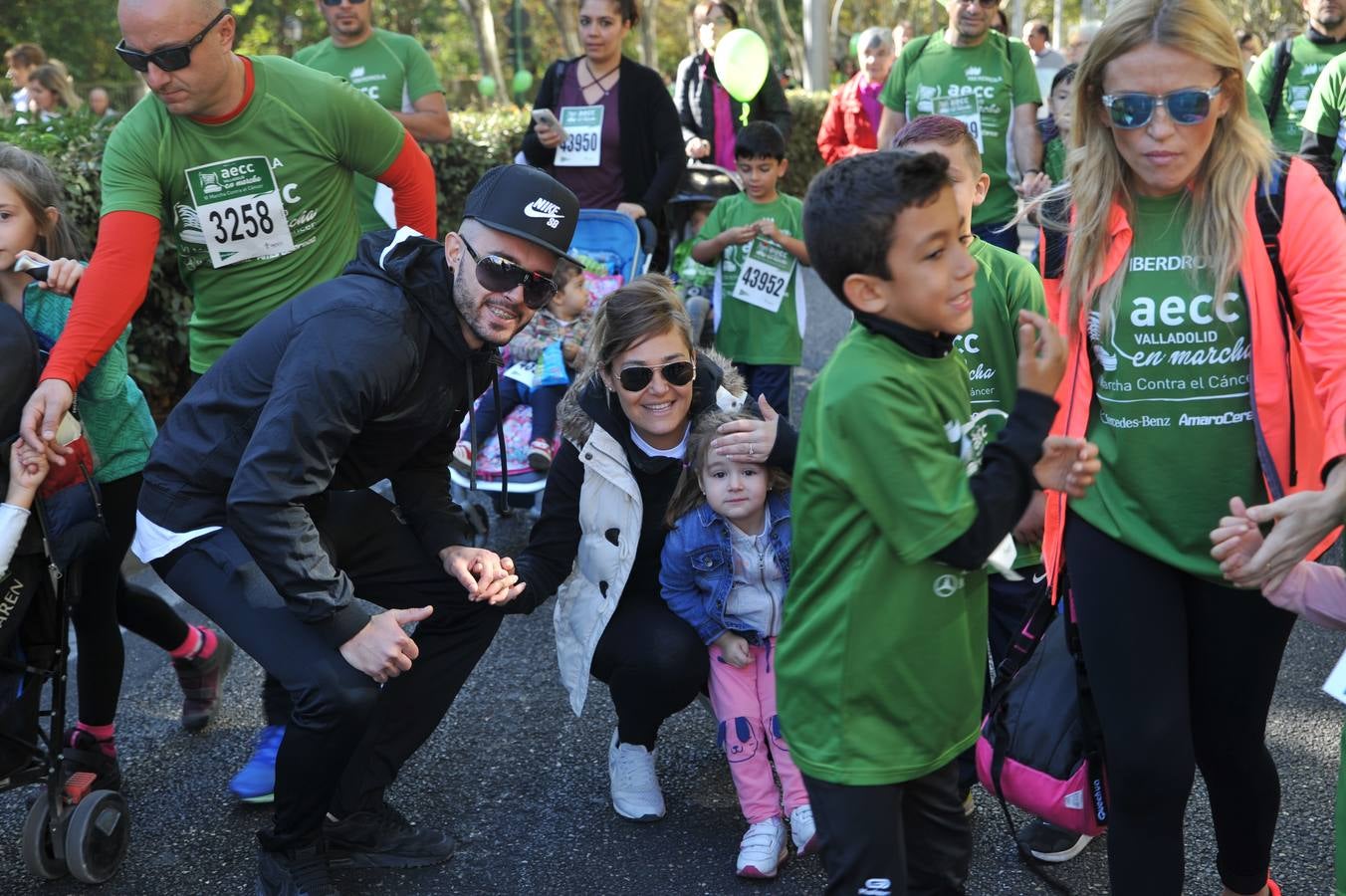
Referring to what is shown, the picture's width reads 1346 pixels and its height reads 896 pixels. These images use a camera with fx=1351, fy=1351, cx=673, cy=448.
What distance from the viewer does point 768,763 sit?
3.54 metres

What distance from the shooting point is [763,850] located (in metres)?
3.35

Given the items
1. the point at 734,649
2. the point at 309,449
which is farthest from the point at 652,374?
the point at 309,449

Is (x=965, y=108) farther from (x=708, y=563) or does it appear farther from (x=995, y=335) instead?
(x=708, y=563)

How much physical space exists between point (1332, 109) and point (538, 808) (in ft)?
14.6

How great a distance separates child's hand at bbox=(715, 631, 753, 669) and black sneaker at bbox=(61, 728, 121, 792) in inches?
67.0

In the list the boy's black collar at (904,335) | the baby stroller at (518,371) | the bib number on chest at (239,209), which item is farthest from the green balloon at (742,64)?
the boy's black collar at (904,335)

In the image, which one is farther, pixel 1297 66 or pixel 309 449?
pixel 1297 66

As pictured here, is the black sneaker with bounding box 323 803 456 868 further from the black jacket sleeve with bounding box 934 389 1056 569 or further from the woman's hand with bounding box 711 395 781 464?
the black jacket sleeve with bounding box 934 389 1056 569

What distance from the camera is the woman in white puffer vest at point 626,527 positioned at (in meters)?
3.61

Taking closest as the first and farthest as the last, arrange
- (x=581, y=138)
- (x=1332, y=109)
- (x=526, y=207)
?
(x=526, y=207), (x=1332, y=109), (x=581, y=138)

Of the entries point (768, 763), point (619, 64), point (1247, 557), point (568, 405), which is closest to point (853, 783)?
point (1247, 557)

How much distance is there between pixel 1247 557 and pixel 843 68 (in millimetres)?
28651

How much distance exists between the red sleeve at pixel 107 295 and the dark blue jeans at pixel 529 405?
2.19 meters

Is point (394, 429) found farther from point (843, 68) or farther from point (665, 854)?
point (843, 68)
